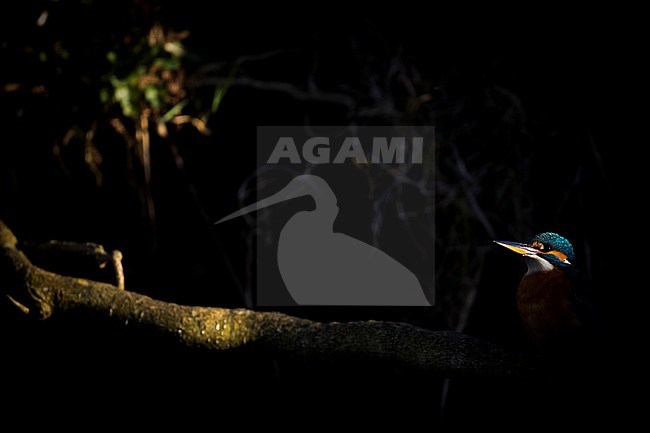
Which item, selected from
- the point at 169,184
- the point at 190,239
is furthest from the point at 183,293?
the point at 169,184

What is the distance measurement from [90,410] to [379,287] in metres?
1.44

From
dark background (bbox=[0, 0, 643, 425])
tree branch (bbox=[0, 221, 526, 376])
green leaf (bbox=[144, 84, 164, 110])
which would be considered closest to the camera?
tree branch (bbox=[0, 221, 526, 376])

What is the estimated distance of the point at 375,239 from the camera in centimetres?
271

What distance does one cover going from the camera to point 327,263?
278cm

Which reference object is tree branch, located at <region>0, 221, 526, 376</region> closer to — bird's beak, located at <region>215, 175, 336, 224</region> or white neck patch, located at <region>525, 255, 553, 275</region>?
white neck patch, located at <region>525, 255, 553, 275</region>

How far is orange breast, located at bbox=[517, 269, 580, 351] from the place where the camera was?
1431 mm

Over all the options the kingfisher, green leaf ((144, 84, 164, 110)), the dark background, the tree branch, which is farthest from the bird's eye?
green leaf ((144, 84, 164, 110))

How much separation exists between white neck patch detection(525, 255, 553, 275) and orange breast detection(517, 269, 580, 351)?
0.04ft

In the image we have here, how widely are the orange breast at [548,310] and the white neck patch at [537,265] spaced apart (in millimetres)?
12

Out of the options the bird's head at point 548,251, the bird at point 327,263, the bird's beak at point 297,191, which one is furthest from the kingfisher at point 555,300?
the bird's beak at point 297,191

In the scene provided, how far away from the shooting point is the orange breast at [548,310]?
1431 mm

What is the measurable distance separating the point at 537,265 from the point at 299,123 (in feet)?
5.69

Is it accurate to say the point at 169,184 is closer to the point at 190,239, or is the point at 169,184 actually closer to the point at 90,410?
the point at 190,239

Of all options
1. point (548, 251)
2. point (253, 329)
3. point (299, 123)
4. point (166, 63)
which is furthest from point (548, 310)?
point (166, 63)
